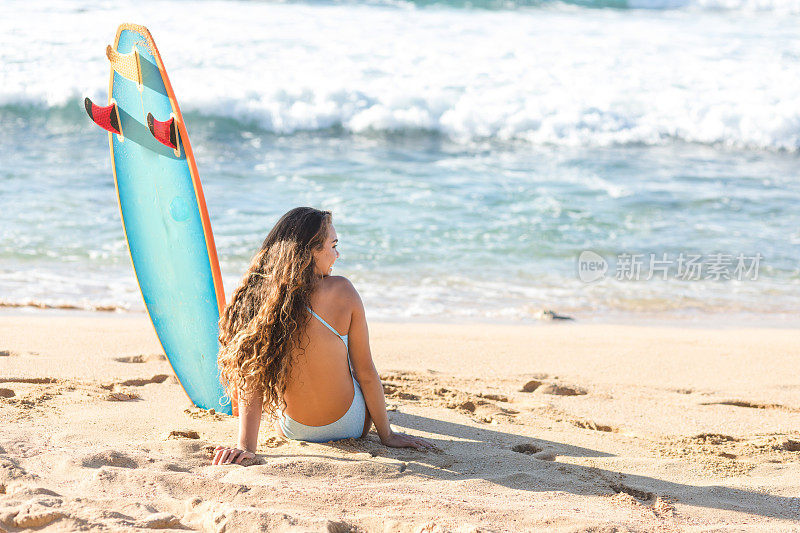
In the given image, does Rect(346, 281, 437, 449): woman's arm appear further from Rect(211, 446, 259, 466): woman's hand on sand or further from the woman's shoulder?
Rect(211, 446, 259, 466): woman's hand on sand

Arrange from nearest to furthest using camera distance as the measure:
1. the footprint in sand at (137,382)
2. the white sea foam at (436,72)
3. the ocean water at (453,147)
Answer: the footprint in sand at (137,382), the ocean water at (453,147), the white sea foam at (436,72)

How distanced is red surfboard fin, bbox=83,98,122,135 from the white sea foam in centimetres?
755

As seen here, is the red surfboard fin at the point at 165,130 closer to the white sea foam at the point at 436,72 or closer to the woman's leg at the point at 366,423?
the woman's leg at the point at 366,423

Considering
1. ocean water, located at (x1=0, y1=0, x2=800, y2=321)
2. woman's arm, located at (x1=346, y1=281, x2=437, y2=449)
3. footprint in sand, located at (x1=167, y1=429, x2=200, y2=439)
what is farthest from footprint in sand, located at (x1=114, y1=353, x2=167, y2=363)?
woman's arm, located at (x1=346, y1=281, x2=437, y2=449)

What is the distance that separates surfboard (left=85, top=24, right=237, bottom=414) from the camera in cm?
300

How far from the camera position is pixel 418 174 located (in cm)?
877

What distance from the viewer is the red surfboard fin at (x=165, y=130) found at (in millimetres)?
2959

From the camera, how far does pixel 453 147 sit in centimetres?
1027

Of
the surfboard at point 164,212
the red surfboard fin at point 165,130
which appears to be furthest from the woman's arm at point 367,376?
the red surfboard fin at point 165,130

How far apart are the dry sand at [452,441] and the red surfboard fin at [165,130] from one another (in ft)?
3.73

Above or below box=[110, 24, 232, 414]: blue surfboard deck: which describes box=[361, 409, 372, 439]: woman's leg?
below

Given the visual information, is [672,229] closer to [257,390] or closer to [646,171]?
[646,171]

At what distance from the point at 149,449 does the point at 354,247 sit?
3.82 m

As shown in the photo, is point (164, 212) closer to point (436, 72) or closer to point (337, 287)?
point (337, 287)
